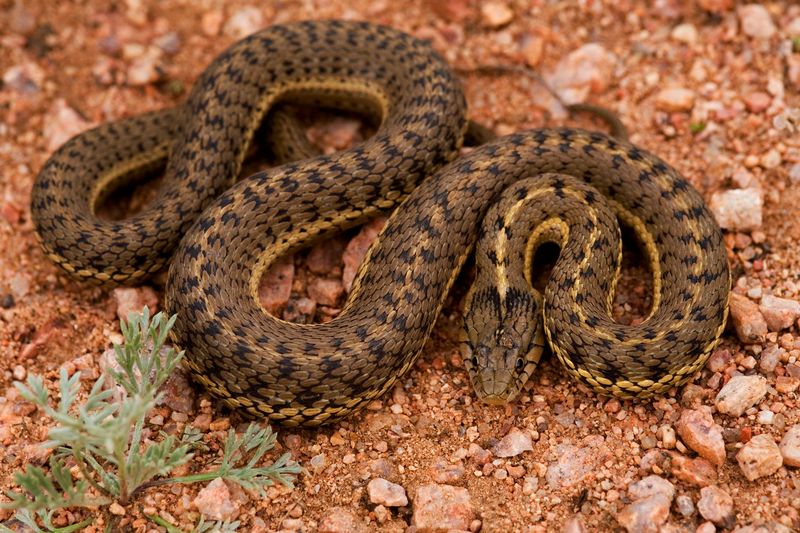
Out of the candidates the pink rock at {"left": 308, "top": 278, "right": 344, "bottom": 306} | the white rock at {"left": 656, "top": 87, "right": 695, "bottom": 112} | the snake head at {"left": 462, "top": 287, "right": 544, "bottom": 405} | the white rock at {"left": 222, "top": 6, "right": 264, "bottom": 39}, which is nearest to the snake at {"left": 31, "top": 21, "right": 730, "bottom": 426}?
the snake head at {"left": 462, "top": 287, "right": 544, "bottom": 405}

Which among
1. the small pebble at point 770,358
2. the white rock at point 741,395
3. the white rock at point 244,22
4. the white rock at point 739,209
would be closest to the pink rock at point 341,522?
the white rock at point 741,395

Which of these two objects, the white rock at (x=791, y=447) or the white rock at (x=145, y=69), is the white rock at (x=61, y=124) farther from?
the white rock at (x=791, y=447)

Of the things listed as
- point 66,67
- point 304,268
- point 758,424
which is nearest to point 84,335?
point 304,268

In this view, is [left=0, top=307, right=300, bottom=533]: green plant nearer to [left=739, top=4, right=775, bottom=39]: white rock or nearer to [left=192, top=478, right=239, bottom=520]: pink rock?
[left=192, top=478, right=239, bottom=520]: pink rock

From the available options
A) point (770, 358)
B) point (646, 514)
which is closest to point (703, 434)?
point (646, 514)

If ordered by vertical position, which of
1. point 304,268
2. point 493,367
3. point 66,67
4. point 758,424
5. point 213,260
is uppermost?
point 66,67

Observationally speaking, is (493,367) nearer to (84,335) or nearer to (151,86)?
(84,335)

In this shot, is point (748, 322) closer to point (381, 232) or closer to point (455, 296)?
point (455, 296)
